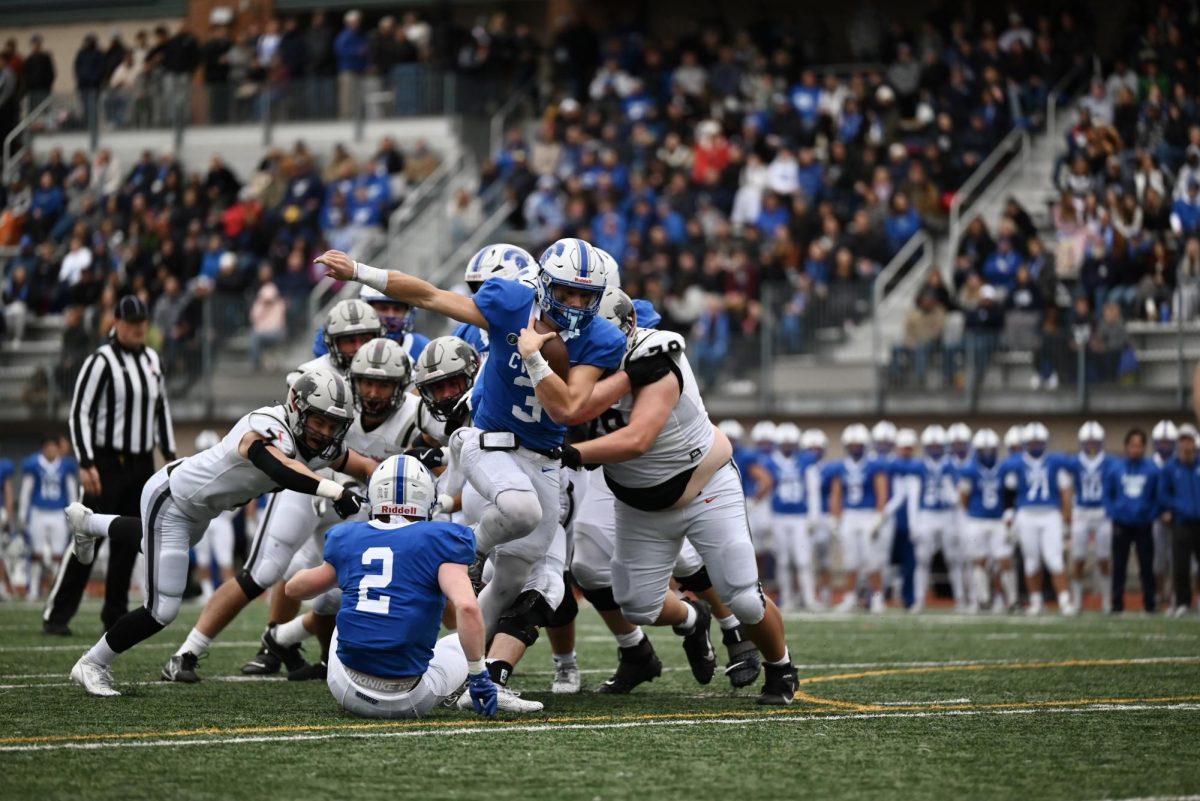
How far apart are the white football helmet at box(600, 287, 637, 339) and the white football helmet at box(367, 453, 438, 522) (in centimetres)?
120

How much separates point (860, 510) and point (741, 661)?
10006 mm

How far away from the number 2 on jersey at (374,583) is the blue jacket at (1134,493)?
1080 cm

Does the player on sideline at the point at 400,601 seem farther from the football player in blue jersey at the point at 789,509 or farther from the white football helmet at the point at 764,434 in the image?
the white football helmet at the point at 764,434

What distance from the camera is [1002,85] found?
2091cm

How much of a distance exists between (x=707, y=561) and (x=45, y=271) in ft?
61.1

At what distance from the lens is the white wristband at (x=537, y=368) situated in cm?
710

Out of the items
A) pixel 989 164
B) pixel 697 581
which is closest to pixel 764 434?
pixel 989 164

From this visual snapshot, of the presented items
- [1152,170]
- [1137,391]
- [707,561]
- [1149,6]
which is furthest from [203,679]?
[1149,6]

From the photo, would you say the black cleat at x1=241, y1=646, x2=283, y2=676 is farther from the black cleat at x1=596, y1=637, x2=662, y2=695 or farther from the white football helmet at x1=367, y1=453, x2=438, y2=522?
the white football helmet at x1=367, y1=453, x2=438, y2=522

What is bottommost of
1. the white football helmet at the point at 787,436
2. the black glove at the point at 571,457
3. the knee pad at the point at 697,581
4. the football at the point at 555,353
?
the knee pad at the point at 697,581

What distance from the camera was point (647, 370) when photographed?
7.36 meters

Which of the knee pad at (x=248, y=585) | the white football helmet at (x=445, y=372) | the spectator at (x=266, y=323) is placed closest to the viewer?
the white football helmet at (x=445, y=372)

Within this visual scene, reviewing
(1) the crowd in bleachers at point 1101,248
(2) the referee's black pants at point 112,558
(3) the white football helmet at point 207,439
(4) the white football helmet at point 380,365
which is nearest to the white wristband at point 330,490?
(4) the white football helmet at point 380,365

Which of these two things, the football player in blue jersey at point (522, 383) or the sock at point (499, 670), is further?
the sock at point (499, 670)
